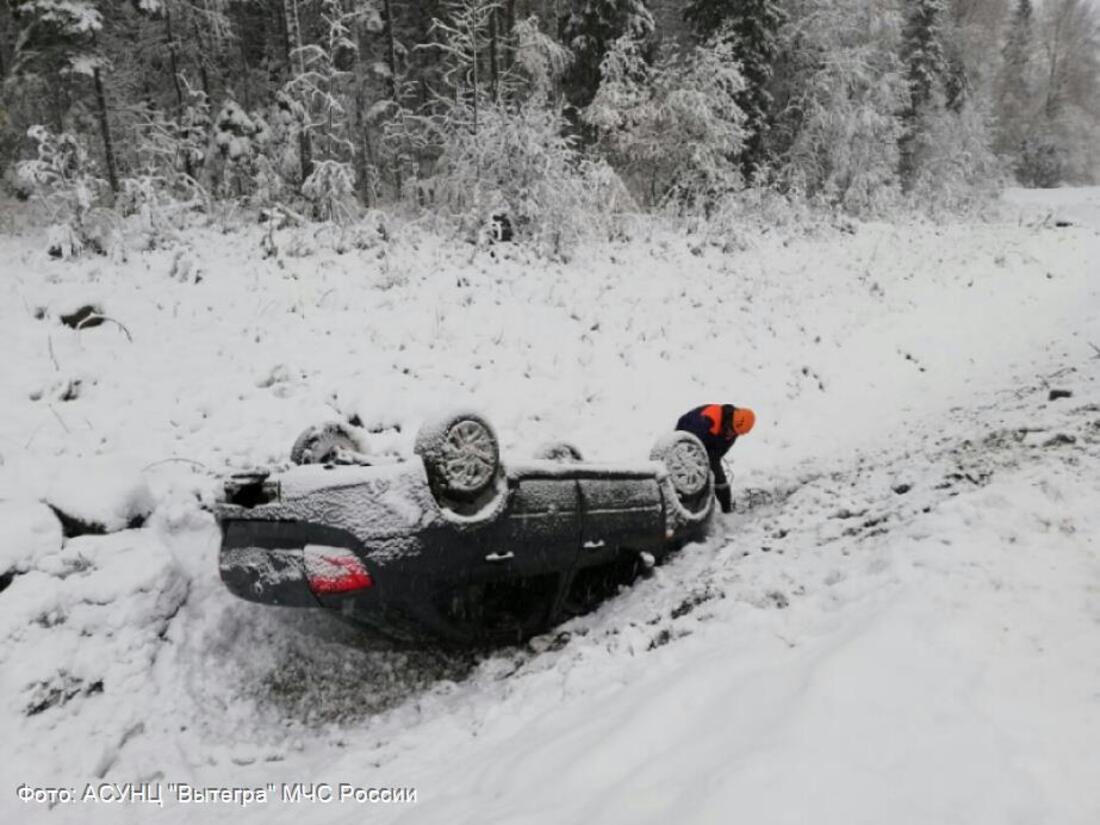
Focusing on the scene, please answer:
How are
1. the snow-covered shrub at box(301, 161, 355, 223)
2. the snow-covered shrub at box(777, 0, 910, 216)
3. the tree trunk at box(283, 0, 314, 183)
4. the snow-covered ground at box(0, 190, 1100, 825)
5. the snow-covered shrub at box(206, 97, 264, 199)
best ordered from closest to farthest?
1. the snow-covered ground at box(0, 190, 1100, 825)
2. the snow-covered shrub at box(301, 161, 355, 223)
3. the tree trunk at box(283, 0, 314, 183)
4. the snow-covered shrub at box(206, 97, 264, 199)
5. the snow-covered shrub at box(777, 0, 910, 216)

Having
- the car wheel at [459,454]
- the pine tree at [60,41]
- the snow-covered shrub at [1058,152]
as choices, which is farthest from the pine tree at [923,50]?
the car wheel at [459,454]

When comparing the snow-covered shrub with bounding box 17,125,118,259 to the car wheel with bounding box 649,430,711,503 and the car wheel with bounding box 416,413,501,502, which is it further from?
the car wheel with bounding box 649,430,711,503

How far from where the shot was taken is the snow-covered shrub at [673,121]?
1541 centimetres

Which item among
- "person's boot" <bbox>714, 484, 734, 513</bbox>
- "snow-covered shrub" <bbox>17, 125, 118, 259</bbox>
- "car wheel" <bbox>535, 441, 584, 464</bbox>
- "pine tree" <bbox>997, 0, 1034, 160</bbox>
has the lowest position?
"person's boot" <bbox>714, 484, 734, 513</bbox>

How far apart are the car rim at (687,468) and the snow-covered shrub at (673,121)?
36.2 feet

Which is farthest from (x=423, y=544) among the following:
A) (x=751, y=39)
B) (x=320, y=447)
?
(x=751, y=39)

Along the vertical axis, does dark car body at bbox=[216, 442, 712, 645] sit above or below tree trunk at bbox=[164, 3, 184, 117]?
below

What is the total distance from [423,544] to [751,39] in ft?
65.5

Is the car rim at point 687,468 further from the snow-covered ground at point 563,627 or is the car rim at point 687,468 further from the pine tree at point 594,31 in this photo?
the pine tree at point 594,31

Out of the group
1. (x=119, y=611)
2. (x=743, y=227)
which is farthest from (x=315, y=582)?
(x=743, y=227)

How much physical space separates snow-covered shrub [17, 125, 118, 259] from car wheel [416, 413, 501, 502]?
290 inches

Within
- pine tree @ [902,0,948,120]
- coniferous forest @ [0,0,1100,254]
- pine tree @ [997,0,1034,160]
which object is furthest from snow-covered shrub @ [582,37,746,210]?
pine tree @ [997,0,1034,160]

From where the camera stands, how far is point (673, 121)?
51.5 feet

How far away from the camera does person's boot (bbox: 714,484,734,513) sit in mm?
6407
